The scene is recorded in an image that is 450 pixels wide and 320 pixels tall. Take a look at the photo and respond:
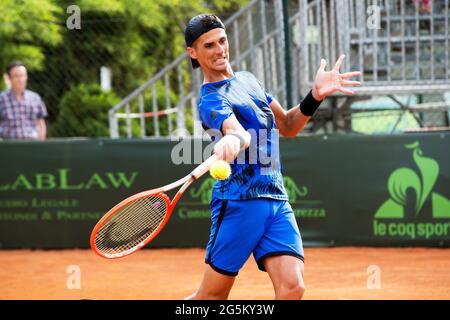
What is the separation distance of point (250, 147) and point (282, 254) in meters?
0.55

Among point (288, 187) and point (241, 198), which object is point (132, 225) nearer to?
point (241, 198)

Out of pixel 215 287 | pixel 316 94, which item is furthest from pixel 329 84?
pixel 215 287

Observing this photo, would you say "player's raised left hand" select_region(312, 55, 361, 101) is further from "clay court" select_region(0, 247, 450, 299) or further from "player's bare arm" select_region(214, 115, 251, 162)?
"clay court" select_region(0, 247, 450, 299)

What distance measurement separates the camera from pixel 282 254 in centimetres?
465

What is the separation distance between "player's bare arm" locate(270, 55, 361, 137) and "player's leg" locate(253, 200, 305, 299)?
506mm

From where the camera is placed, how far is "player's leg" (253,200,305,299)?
4559mm

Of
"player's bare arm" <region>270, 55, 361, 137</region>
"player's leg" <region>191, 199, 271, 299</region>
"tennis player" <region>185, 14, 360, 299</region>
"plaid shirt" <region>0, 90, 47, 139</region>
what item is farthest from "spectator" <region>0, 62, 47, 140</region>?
"player's leg" <region>191, 199, 271, 299</region>

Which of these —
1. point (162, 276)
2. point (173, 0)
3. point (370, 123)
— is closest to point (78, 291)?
point (162, 276)

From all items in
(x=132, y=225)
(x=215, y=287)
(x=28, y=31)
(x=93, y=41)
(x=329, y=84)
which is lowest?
(x=215, y=287)

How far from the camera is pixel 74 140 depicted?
10156 mm

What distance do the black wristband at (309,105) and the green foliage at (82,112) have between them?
1082cm

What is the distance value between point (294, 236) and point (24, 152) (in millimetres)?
6054
